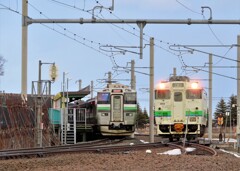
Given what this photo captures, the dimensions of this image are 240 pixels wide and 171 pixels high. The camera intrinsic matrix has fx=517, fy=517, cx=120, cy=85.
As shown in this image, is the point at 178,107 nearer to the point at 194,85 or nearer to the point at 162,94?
the point at 162,94

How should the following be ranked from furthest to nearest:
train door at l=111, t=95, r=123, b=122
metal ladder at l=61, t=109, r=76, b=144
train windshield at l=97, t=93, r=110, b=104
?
train door at l=111, t=95, r=123, b=122 < train windshield at l=97, t=93, r=110, b=104 < metal ladder at l=61, t=109, r=76, b=144

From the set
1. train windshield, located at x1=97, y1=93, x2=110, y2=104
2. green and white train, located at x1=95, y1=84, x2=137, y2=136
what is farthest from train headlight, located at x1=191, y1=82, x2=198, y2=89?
train windshield, located at x1=97, y1=93, x2=110, y2=104

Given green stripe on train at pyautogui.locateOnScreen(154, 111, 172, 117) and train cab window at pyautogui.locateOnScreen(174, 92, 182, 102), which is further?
train cab window at pyautogui.locateOnScreen(174, 92, 182, 102)

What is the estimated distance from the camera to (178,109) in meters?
30.3

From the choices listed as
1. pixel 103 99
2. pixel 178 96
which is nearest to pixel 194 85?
→ pixel 178 96

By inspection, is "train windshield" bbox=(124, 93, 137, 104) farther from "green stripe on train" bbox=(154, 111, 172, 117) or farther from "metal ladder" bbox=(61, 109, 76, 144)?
"green stripe on train" bbox=(154, 111, 172, 117)

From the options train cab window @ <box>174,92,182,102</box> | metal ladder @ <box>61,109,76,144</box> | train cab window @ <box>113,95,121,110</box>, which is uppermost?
train cab window @ <box>174,92,182,102</box>

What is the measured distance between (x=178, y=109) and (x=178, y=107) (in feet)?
0.38

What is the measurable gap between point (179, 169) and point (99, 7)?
12209mm

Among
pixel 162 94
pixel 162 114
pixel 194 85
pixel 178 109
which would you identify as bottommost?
pixel 162 114

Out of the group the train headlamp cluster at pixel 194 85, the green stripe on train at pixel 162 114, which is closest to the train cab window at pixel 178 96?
the train headlamp cluster at pixel 194 85

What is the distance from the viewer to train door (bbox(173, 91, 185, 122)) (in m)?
30.2

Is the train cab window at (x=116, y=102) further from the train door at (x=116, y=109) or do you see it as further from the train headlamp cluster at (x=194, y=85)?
the train headlamp cluster at (x=194, y=85)

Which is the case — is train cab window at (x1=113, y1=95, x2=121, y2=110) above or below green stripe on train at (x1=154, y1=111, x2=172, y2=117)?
above
